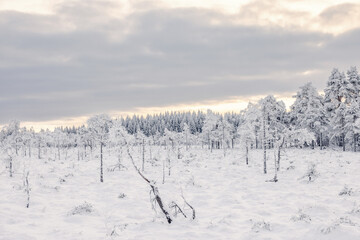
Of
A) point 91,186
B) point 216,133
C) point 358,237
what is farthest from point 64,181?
point 216,133

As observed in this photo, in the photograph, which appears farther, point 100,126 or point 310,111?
point 310,111

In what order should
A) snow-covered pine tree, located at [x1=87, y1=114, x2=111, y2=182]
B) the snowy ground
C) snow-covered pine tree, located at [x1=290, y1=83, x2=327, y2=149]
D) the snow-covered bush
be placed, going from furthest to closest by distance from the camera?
snow-covered pine tree, located at [x1=290, y1=83, x2=327, y2=149] → snow-covered pine tree, located at [x1=87, y1=114, x2=111, y2=182] → the snow-covered bush → the snowy ground

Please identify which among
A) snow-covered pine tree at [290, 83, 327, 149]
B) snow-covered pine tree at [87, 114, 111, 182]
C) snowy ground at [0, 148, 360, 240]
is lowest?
snowy ground at [0, 148, 360, 240]

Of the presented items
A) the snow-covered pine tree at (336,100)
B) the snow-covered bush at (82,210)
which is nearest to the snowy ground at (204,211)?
the snow-covered bush at (82,210)

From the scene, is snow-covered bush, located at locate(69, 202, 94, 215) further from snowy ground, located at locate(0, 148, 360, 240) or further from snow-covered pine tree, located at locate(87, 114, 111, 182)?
snow-covered pine tree, located at locate(87, 114, 111, 182)

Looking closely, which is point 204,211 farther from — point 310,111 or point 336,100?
point 336,100

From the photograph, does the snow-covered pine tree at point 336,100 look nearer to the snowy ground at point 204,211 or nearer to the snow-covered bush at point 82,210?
the snowy ground at point 204,211

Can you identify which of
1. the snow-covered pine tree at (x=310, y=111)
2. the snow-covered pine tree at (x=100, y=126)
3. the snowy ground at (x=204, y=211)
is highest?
the snow-covered pine tree at (x=310, y=111)

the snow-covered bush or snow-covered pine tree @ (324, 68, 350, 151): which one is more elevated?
snow-covered pine tree @ (324, 68, 350, 151)

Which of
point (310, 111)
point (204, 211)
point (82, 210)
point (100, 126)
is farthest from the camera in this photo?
point (310, 111)

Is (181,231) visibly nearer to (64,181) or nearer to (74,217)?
(74,217)

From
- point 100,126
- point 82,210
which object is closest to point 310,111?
point 100,126

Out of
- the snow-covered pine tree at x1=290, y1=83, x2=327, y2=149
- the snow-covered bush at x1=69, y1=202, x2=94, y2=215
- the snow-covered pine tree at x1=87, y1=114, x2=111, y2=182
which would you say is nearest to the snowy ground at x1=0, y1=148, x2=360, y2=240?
the snow-covered bush at x1=69, y1=202, x2=94, y2=215

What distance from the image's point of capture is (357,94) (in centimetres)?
5178
